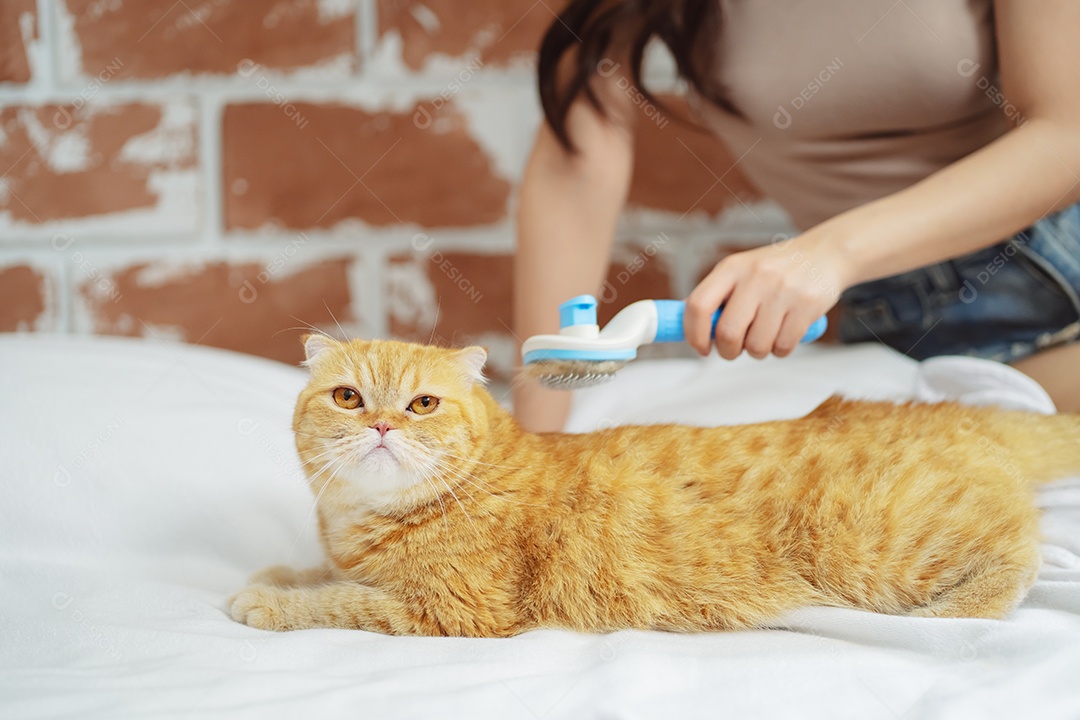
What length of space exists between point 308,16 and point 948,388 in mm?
1109

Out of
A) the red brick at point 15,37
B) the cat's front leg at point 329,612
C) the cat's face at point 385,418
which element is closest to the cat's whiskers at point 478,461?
the cat's face at point 385,418

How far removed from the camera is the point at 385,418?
722 mm

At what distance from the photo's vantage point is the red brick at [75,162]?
4.36 feet

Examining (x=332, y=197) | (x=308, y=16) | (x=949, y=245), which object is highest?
(x=308, y=16)

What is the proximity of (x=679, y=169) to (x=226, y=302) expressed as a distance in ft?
2.65

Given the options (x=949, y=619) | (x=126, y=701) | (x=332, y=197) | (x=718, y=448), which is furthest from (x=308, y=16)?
(x=949, y=619)

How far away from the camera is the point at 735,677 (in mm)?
536

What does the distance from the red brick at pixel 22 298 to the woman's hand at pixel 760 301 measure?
3.69 feet

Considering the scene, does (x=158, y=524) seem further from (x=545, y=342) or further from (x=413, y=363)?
(x=545, y=342)

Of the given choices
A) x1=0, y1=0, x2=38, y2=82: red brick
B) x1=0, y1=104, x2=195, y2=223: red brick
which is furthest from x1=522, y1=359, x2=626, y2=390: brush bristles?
x1=0, y1=0, x2=38, y2=82: red brick

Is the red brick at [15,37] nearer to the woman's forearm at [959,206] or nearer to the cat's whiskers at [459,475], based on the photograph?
the cat's whiskers at [459,475]

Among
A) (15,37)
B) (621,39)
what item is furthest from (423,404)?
(15,37)

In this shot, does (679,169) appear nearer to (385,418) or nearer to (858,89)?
(858,89)

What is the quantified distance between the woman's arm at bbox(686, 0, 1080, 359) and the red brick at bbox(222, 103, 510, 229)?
2.46ft
